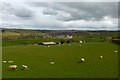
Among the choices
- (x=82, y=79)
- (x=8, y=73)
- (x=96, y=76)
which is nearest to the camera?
(x=82, y=79)

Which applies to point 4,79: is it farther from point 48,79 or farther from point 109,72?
point 109,72

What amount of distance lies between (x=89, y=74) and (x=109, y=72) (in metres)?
2.36

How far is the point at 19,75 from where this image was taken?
73.4 ft

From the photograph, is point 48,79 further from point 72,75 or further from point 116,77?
point 116,77

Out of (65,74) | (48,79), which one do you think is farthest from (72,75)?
(48,79)

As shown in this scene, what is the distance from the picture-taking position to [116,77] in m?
21.1

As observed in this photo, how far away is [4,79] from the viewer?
20766mm

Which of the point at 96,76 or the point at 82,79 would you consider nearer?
the point at 82,79

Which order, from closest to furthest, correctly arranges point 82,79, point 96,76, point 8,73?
point 82,79
point 96,76
point 8,73

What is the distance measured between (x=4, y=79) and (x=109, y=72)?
32.8ft

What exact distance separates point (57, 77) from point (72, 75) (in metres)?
1.58

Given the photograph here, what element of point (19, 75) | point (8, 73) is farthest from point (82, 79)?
point (8, 73)

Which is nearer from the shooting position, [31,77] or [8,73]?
[31,77]

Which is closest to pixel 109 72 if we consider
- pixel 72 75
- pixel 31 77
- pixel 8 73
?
pixel 72 75
